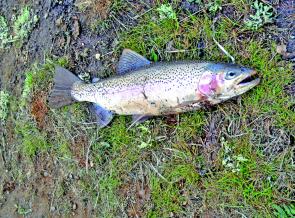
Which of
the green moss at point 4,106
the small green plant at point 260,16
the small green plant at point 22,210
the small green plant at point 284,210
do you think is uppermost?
the small green plant at point 260,16

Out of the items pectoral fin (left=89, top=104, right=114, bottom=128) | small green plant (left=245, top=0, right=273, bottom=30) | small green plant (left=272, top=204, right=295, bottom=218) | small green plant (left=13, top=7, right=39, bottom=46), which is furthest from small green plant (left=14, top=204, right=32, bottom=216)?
small green plant (left=245, top=0, right=273, bottom=30)

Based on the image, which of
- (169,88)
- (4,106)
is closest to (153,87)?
(169,88)

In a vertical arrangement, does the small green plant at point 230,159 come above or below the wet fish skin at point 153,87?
below

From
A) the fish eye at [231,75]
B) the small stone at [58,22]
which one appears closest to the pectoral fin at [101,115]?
the small stone at [58,22]

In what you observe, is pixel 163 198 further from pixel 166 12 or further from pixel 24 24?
pixel 24 24

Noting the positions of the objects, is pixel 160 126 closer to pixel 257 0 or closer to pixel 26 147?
pixel 257 0

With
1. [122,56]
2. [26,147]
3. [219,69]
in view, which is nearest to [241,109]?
[219,69]

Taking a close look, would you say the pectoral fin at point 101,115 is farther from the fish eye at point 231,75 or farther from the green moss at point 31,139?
the fish eye at point 231,75

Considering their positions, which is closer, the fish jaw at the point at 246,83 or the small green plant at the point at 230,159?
the fish jaw at the point at 246,83
